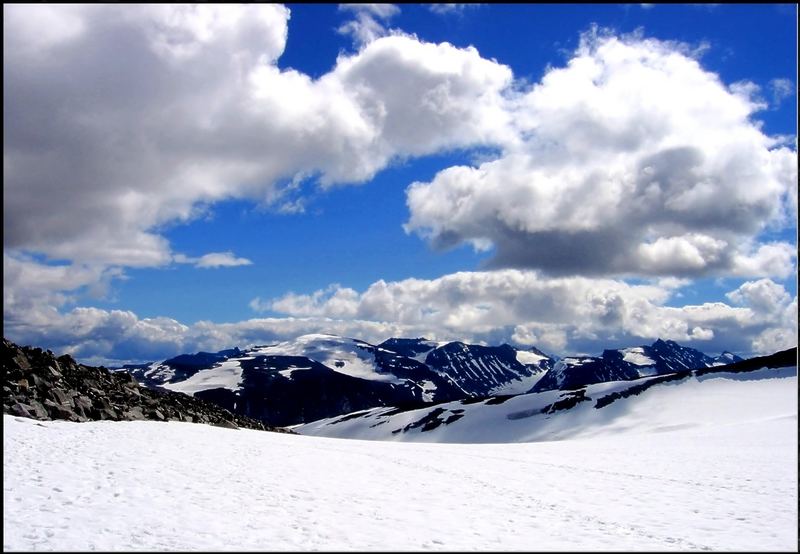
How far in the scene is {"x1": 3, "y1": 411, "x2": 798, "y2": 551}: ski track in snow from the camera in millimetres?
13711

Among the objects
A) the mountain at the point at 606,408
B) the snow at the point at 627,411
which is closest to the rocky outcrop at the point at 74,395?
the snow at the point at 627,411

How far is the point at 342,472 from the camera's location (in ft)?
79.7

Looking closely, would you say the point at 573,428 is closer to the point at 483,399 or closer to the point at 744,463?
the point at 483,399

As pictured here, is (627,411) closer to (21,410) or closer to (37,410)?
(37,410)

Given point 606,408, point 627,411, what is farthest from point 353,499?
point 606,408

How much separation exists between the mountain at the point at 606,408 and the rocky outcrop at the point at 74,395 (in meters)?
78.1

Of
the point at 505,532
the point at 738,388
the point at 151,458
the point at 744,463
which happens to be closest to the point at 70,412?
the point at 151,458

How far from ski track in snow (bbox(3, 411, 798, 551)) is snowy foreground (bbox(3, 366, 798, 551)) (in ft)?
0.22

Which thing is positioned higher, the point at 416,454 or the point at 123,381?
the point at 123,381

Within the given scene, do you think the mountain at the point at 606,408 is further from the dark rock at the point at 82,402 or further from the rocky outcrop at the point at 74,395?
the dark rock at the point at 82,402

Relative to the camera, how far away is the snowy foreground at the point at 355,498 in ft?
45.0

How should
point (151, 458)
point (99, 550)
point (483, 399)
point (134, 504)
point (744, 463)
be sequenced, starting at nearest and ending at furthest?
point (99, 550) → point (134, 504) → point (151, 458) → point (744, 463) → point (483, 399)

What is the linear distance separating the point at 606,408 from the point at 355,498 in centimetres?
11046

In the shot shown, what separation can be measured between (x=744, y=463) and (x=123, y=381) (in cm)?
5066
